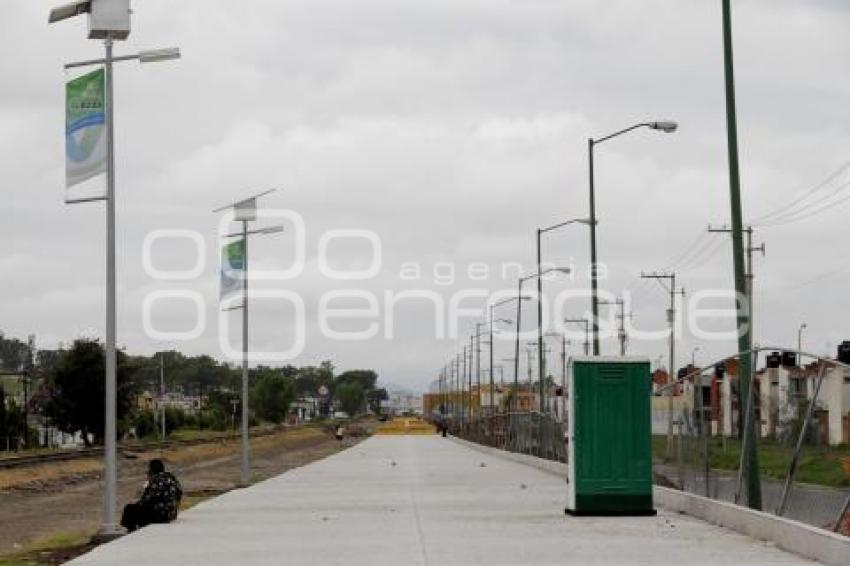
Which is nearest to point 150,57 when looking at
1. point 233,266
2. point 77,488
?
point 233,266

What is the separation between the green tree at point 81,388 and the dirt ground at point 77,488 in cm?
942

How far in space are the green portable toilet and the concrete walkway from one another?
523 mm

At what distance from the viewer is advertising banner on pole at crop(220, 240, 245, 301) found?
36.8m

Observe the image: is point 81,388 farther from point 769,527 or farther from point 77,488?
point 769,527

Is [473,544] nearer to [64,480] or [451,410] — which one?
[64,480]

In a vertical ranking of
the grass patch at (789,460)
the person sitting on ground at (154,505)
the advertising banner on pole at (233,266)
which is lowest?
the person sitting on ground at (154,505)

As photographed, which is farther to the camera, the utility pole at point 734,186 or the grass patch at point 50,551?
the utility pole at point 734,186

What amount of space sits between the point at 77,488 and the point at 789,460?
117 feet

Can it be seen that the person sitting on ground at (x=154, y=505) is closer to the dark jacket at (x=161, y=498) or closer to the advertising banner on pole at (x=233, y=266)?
the dark jacket at (x=161, y=498)

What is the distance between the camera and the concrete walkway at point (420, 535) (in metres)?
15.9

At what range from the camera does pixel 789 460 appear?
16.7 meters

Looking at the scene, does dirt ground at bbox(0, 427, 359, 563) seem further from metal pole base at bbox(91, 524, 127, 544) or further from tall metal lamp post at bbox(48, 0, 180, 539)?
tall metal lamp post at bbox(48, 0, 180, 539)

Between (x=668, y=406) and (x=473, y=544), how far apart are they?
8203 mm

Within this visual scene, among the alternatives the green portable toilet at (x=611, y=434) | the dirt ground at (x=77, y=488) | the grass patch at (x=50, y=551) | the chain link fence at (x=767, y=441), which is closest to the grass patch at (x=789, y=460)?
the chain link fence at (x=767, y=441)
